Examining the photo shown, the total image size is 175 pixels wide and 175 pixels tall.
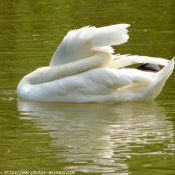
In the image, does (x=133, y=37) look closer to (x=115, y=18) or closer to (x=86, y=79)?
(x=115, y=18)

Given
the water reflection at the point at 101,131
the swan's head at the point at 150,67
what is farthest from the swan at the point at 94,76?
the swan's head at the point at 150,67

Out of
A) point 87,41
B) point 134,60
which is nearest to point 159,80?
point 134,60

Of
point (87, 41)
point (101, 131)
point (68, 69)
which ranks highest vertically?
point (87, 41)

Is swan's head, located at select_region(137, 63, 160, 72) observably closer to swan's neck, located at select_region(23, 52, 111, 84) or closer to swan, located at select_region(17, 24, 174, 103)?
swan, located at select_region(17, 24, 174, 103)

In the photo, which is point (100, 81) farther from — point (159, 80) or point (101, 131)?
point (101, 131)

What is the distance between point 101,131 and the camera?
402 inches

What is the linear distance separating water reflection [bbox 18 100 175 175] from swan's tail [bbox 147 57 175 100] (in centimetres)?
15

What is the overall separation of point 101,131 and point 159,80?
5.90 feet

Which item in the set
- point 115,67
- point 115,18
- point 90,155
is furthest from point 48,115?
point 115,18

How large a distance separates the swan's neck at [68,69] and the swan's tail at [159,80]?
0.82m

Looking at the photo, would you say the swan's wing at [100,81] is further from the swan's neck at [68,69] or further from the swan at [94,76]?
the swan's neck at [68,69]

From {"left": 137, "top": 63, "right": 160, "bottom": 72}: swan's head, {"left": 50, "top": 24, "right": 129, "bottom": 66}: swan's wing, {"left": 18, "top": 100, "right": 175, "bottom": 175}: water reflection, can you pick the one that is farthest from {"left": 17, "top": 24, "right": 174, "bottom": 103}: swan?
{"left": 137, "top": 63, "right": 160, "bottom": 72}: swan's head

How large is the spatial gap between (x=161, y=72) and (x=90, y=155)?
3.08 m

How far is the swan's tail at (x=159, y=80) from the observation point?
11.6 metres
